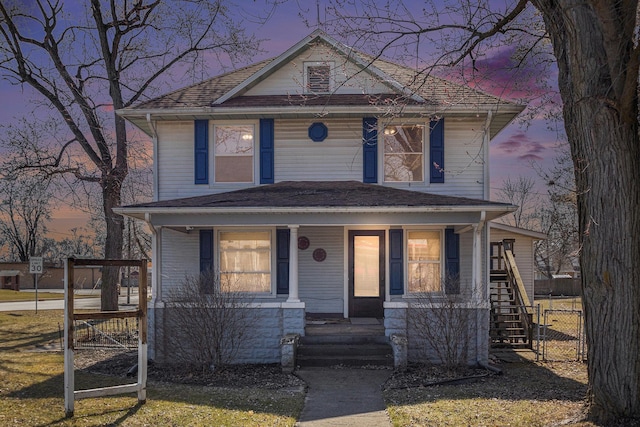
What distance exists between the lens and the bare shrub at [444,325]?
11617 millimetres

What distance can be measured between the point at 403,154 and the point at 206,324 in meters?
6.13

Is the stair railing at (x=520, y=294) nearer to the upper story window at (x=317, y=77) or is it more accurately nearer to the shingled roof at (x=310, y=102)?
the shingled roof at (x=310, y=102)

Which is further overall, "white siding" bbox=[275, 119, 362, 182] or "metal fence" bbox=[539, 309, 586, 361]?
"white siding" bbox=[275, 119, 362, 182]

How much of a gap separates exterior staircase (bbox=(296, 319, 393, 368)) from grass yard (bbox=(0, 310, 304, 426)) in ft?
7.54

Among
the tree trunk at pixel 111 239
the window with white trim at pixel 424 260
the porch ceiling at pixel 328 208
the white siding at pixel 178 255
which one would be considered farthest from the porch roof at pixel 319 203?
the tree trunk at pixel 111 239

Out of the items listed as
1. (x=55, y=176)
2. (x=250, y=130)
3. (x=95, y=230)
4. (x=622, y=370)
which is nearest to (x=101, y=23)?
(x=55, y=176)

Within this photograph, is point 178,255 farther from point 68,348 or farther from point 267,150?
point 68,348

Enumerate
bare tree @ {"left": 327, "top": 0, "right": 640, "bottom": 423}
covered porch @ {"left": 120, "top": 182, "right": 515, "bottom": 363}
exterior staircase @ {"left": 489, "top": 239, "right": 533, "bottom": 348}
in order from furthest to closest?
1. exterior staircase @ {"left": 489, "top": 239, "right": 533, "bottom": 348}
2. covered porch @ {"left": 120, "top": 182, "right": 515, "bottom": 363}
3. bare tree @ {"left": 327, "top": 0, "right": 640, "bottom": 423}

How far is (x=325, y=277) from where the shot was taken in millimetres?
14734

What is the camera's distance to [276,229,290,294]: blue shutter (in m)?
14.0

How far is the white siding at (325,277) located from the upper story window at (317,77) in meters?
3.44

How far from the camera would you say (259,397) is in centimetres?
939

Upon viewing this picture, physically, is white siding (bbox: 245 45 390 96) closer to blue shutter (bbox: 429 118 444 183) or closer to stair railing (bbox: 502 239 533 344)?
blue shutter (bbox: 429 118 444 183)

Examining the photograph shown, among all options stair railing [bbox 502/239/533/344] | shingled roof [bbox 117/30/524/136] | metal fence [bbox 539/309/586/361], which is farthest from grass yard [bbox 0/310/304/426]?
stair railing [bbox 502/239/533/344]
